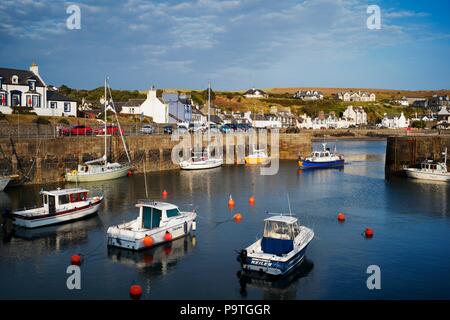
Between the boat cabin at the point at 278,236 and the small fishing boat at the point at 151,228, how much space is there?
20.3ft

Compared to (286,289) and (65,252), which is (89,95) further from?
(286,289)

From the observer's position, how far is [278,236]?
72.3 feet

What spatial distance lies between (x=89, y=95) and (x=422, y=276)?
106 metres

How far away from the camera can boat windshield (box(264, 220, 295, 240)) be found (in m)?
22.0

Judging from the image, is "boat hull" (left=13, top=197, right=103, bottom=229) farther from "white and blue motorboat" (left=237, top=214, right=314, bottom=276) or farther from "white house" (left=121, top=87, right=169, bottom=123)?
"white house" (left=121, top=87, right=169, bottom=123)

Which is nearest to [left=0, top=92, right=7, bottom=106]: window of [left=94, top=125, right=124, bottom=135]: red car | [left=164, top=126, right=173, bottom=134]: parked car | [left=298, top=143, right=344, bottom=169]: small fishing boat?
[left=94, top=125, right=124, bottom=135]: red car

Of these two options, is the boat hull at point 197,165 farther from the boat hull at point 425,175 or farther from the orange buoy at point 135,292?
the orange buoy at point 135,292

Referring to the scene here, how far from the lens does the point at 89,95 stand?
116m

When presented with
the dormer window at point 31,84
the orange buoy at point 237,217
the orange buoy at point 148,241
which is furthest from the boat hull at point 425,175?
the dormer window at point 31,84

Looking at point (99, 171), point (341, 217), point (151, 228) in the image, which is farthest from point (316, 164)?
point (151, 228)

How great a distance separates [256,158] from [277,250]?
46.2m

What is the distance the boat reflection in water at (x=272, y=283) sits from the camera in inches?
750

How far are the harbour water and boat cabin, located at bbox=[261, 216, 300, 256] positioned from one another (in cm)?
128
